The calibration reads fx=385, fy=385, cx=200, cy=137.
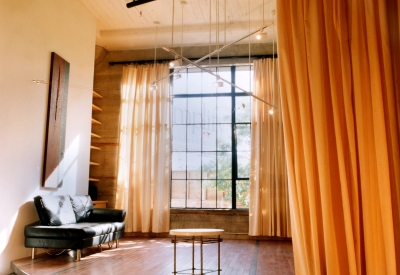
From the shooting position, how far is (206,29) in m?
7.90

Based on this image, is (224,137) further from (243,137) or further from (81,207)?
(81,207)

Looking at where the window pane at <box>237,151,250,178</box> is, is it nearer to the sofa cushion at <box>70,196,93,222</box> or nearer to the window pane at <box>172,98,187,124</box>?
the window pane at <box>172,98,187,124</box>

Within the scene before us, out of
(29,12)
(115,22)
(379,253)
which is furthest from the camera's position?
(115,22)

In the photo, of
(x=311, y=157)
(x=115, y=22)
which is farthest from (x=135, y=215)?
(x=311, y=157)

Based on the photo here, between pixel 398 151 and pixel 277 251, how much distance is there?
4994mm

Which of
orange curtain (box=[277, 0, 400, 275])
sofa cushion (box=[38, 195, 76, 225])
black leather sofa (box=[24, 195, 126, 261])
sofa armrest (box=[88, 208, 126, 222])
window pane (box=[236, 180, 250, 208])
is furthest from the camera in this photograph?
window pane (box=[236, 180, 250, 208])

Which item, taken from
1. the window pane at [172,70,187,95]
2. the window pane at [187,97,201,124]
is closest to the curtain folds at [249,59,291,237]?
the window pane at [187,97,201,124]

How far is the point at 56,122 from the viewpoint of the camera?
6.09m

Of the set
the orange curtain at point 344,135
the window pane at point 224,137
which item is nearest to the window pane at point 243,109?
the window pane at point 224,137

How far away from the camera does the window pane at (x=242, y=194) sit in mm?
8296

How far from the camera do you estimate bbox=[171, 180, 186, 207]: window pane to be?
8.55 metres

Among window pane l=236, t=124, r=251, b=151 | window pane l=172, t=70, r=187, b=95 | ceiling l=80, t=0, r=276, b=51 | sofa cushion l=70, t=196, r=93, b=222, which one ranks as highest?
ceiling l=80, t=0, r=276, b=51

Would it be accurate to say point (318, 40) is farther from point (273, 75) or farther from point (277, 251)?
point (273, 75)

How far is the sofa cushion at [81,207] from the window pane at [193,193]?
2.45 metres
